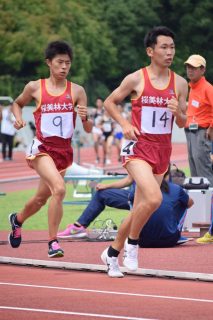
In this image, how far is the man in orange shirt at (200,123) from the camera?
18266 mm

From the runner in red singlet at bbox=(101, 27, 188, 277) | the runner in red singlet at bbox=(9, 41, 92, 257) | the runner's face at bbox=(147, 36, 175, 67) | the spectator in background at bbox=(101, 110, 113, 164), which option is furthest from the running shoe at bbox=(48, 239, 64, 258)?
the spectator in background at bbox=(101, 110, 113, 164)

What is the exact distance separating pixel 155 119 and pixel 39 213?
1002cm

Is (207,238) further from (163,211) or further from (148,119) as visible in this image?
(148,119)

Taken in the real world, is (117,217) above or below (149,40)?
below

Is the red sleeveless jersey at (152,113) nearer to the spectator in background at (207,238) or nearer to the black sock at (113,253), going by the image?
the black sock at (113,253)

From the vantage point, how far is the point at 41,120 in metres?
14.2

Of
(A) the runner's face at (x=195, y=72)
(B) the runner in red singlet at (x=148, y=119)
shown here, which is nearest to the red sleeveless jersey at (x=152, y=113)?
(B) the runner in red singlet at (x=148, y=119)

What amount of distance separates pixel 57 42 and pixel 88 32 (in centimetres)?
4967

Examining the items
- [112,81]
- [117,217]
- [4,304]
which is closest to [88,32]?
[112,81]

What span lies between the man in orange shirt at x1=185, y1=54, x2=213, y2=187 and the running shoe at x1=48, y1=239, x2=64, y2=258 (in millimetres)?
4808

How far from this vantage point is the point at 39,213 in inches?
888

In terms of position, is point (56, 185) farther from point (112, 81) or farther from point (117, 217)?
point (112, 81)

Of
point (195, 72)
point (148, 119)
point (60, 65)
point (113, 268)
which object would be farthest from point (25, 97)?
point (195, 72)

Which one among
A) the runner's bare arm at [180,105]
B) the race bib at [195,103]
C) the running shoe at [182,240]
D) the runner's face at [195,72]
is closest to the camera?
the runner's bare arm at [180,105]
